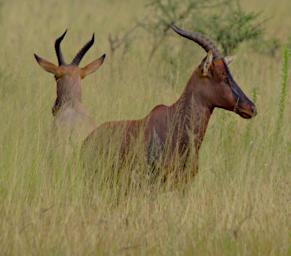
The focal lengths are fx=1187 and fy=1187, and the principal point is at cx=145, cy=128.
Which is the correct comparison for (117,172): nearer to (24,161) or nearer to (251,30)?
(24,161)

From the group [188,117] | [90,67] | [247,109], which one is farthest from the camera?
[90,67]

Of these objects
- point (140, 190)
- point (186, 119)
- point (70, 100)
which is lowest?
point (140, 190)

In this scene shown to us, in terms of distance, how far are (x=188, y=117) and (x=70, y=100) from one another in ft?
7.80

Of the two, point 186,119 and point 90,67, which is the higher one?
point 90,67

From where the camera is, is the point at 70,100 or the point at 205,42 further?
the point at 70,100

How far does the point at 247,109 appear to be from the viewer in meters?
8.59

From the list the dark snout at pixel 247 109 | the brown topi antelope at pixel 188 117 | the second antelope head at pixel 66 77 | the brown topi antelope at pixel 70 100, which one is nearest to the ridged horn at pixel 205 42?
the brown topi antelope at pixel 188 117

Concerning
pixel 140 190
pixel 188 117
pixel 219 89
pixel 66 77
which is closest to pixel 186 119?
pixel 188 117

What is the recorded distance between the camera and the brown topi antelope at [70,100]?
398 inches

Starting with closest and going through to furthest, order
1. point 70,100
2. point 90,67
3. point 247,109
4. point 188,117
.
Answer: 1. point 247,109
2. point 188,117
3. point 70,100
4. point 90,67

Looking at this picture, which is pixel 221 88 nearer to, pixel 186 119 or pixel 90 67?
pixel 186 119

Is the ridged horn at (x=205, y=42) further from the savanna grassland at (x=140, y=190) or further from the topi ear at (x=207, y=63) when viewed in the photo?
the savanna grassland at (x=140, y=190)

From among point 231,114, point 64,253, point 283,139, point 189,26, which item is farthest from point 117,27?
point 64,253

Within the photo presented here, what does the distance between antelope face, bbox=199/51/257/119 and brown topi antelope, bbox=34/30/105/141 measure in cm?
148
